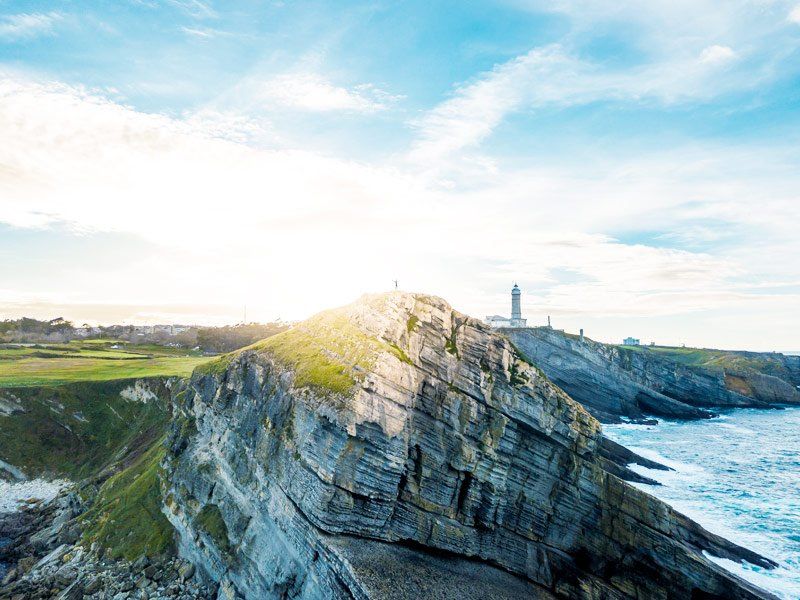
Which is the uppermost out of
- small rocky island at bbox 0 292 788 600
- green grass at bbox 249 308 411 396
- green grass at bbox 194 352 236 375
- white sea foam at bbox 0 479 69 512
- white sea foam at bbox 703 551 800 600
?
green grass at bbox 249 308 411 396

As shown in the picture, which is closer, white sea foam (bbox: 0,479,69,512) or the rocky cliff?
white sea foam (bbox: 0,479,69,512)

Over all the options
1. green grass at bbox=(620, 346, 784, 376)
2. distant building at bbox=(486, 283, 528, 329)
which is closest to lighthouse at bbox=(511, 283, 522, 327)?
distant building at bbox=(486, 283, 528, 329)

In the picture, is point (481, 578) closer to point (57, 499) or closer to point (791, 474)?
point (57, 499)

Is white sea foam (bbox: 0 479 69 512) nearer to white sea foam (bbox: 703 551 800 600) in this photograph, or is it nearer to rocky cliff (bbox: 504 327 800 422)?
white sea foam (bbox: 703 551 800 600)

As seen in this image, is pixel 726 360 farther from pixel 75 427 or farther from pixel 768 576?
pixel 75 427

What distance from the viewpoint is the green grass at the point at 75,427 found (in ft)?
166

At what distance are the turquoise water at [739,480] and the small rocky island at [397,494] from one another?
166 inches

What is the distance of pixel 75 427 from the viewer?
54938mm

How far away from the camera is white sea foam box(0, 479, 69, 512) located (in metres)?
44.1

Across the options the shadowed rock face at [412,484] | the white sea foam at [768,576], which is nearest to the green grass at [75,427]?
the shadowed rock face at [412,484]

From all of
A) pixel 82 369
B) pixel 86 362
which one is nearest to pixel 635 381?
pixel 82 369

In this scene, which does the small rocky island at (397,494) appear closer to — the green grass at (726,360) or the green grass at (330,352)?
the green grass at (330,352)

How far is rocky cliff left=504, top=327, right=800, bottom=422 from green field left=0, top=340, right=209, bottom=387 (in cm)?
7390

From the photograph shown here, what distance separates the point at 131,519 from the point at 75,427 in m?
29.4
